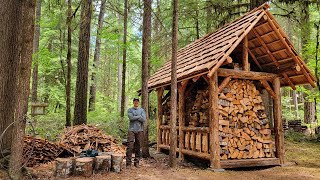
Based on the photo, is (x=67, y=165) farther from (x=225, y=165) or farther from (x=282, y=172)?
(x=282, y=172)

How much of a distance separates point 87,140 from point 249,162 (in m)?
5.14

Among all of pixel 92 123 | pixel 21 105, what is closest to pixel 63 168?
pixel 21 105

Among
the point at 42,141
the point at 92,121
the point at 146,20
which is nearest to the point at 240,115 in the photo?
the point at 146,20

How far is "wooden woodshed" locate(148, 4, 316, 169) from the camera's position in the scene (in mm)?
7668

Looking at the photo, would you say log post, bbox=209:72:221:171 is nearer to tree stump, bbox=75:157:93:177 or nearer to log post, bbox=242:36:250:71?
log post, bbox=242:36:250:71

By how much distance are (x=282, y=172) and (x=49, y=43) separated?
644 inches

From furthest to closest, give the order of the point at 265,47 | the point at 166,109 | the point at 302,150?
the point at 166,109 < the point at 302,150 < the point at 265,47

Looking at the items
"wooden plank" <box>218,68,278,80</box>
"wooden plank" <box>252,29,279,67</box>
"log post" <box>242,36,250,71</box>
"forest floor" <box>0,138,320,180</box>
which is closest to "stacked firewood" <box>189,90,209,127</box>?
"wooden plank" <box>218,68,278,80</box>

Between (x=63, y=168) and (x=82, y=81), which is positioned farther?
(x=82, y=81)

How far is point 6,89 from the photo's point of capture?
6.28m

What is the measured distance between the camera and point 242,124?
27.5 feet

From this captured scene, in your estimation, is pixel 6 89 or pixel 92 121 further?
pixel 92 121

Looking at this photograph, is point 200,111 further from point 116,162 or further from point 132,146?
point 116,162

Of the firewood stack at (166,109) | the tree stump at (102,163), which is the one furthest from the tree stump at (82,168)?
the firewood stack at (166,109)
